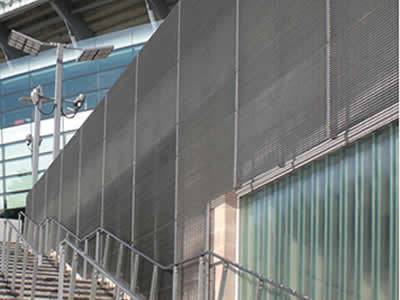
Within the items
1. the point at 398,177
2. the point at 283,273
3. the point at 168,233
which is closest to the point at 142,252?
the point at 168,233

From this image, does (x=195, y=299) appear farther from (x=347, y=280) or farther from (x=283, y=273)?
(x=347, y=280)

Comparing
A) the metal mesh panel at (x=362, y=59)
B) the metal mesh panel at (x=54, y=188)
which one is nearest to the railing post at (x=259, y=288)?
the metal mesh panel at (x=362, y=59)

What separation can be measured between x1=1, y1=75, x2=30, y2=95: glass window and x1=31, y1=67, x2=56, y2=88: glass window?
2.17 feet

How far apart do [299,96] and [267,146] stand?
2.98 ft

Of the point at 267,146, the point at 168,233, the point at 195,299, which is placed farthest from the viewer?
the point at 168,233

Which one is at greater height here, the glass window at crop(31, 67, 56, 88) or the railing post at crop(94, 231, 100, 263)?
the glass window at crop(31, 67, 56, 88)

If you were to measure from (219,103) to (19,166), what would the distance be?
123 feet

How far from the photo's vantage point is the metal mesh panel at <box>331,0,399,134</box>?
357 inches

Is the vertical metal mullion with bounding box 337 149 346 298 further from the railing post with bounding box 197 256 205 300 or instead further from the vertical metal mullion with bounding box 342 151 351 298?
the railing post with bounding box 197 256 205 300

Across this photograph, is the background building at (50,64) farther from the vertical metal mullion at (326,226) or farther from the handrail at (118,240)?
the vertical metal mullion at (326,226)

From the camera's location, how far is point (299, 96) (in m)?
10.8

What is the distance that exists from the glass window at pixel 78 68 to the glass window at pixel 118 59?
48cm

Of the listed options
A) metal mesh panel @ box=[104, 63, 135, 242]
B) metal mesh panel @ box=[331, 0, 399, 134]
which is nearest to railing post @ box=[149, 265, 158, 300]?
metal mesh panel @ box=[104, 63, 135, 242]

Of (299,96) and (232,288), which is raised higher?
(299,96)
